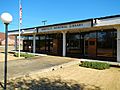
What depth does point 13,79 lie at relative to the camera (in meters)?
11.0

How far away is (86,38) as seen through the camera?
22859 millimetres

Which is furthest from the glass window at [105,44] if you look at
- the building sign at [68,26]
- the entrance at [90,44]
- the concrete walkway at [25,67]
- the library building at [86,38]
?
the concrete walkway at [25,67]

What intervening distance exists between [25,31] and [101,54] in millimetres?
13445

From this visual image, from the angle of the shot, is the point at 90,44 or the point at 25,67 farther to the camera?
the point at 90,44

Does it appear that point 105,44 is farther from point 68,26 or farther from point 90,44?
point 68,26

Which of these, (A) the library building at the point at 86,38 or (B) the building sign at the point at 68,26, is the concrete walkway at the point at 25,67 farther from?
(A) the library building at the point at 86,38

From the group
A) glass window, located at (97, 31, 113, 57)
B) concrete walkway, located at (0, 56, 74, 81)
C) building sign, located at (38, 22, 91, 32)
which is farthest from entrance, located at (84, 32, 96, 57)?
concrete walkway, located at (0, 56, 74, 81)

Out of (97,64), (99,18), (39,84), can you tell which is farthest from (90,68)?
(39,84)

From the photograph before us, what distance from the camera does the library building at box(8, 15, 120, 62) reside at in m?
17.6

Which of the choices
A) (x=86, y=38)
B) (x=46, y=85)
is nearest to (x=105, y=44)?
(x=86, y=38)

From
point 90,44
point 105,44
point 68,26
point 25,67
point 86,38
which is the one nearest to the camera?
point 25,67

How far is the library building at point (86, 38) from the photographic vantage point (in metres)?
17.6

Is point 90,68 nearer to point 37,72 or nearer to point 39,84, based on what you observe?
point 37,72

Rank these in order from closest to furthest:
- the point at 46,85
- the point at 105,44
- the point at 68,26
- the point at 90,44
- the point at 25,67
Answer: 1. the point at 46,85
2. the point at 25,67
3. the point at 105,44
4. the point at 68,26
5. the point at 90,44
